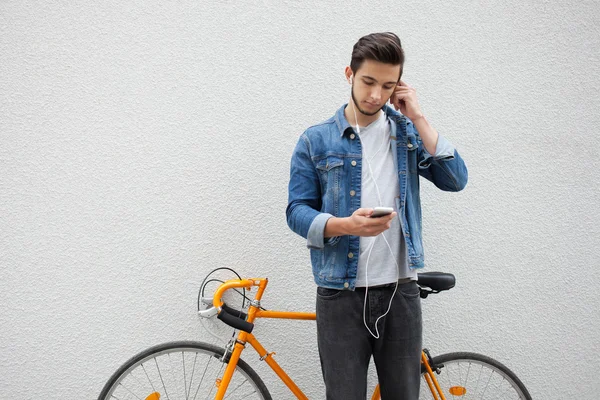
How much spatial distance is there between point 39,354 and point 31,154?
920 millimetres

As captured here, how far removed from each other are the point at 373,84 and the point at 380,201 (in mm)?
387

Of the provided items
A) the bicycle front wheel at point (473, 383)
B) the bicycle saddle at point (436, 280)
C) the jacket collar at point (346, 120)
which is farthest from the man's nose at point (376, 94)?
the bicycle front wheel at point (473, 383)

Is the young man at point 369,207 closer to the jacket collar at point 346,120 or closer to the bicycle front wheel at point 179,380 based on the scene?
the jacket collar at point 346,120

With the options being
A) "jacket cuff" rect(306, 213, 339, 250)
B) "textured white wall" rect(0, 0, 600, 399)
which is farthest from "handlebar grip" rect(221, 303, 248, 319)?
"jacket cuff" rect(306, 213, 339, 250)

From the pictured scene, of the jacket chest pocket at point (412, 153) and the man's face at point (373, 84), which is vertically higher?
the man's face at point (373, 84)

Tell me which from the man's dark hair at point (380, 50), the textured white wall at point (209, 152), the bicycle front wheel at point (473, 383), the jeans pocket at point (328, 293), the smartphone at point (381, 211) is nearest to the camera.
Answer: the smartphone at point (381, 211)

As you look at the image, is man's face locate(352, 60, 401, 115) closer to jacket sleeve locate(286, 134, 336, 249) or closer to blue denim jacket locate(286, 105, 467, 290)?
blue denim jacket locate(286, 105, 467, 290)

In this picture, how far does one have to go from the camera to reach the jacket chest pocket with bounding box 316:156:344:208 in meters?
1.46

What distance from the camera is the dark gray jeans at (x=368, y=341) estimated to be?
56.5 inches

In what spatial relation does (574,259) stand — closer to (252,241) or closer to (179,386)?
(252,241)

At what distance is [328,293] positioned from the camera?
1.47m

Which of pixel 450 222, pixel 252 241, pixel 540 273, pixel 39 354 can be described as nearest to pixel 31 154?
pixel 39 354

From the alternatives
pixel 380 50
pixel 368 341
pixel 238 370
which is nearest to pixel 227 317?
pixel 238 370

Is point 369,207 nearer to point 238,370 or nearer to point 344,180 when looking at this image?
point 344,180
